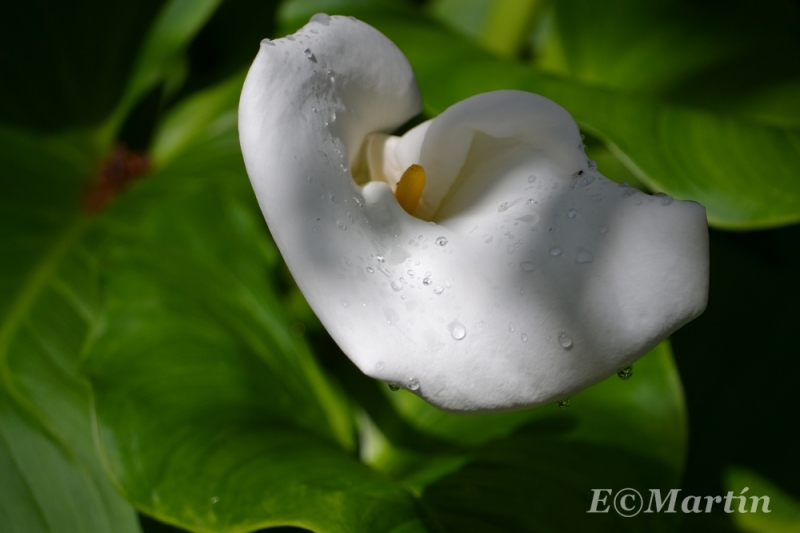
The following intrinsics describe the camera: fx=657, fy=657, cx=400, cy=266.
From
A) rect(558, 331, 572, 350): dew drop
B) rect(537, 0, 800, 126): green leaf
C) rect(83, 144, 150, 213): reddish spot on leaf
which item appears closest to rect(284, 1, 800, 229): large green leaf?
rect(537, 0, 800, 126): green leaf

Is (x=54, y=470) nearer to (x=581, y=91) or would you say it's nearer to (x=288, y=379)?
(x=288, y=379)

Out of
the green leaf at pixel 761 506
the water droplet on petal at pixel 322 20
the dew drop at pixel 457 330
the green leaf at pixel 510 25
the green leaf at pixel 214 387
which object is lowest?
the green leaf at pixel 761 506

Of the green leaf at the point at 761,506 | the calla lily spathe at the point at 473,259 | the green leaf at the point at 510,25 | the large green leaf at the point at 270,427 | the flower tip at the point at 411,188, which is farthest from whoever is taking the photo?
the green leaf at the point at 510,25

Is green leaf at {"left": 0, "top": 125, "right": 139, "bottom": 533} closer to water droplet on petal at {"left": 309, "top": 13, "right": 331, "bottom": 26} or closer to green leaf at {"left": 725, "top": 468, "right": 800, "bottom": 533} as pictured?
water droplet on petal at {"left": 309, "top": 13, "right": 331, "bottom": 26}

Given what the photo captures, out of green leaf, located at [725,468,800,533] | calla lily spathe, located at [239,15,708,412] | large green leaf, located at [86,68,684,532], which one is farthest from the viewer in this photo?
green leaf, located at [725,468,800,533]

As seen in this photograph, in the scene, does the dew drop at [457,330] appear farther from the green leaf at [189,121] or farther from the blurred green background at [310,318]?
the green leaf at [189,121]

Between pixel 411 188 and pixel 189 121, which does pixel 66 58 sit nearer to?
pixel 189 121

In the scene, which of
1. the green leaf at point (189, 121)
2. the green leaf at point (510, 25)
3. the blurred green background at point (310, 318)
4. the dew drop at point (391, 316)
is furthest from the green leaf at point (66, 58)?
the dew drop at point (391, 316)

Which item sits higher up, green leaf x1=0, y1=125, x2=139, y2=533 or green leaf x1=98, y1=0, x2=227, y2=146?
green leaf x1=98, y1=0, x2=227, y2=146

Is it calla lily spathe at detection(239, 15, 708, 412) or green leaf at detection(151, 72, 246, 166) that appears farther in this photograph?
green leaf at detection(151, 72, 246, 166)
